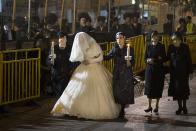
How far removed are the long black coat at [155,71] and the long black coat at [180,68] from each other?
0.65ft

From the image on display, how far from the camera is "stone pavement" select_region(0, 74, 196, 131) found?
896cm

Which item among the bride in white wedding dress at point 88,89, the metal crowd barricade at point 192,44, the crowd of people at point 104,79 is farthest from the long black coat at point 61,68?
the metal crowd barricade at point 192,44

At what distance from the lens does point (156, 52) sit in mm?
10352

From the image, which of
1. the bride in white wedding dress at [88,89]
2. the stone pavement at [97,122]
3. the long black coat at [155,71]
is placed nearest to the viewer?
the stone pavement at [97,122]

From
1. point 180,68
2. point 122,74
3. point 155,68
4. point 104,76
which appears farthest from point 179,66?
point 104,76

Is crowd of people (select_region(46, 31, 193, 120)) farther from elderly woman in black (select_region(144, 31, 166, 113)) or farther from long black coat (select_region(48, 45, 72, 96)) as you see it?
long black coat (select_region(48, 45, 72, 96))

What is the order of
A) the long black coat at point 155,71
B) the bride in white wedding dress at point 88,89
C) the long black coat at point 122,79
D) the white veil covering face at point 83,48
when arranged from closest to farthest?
the bride in white wedding dress at point 88,89, the white veil covering face at point 83,48, the long black coat at point 122,79, the long black coat at point 155,71

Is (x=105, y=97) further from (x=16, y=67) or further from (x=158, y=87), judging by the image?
(x=16, y=67)

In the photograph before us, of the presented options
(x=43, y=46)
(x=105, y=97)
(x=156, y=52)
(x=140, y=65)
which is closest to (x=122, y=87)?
(x=105, y=97)

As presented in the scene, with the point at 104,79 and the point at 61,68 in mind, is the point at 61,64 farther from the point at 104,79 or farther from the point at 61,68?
the point at 104,79

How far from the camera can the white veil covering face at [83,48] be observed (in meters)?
9.73

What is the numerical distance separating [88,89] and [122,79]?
74 centimetres

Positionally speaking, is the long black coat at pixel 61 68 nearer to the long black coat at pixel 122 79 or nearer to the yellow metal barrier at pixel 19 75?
the yellow metal barrier at pixel 19 75

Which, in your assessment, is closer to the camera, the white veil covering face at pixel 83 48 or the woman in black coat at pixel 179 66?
the white veil covering face at pixel 83 48
